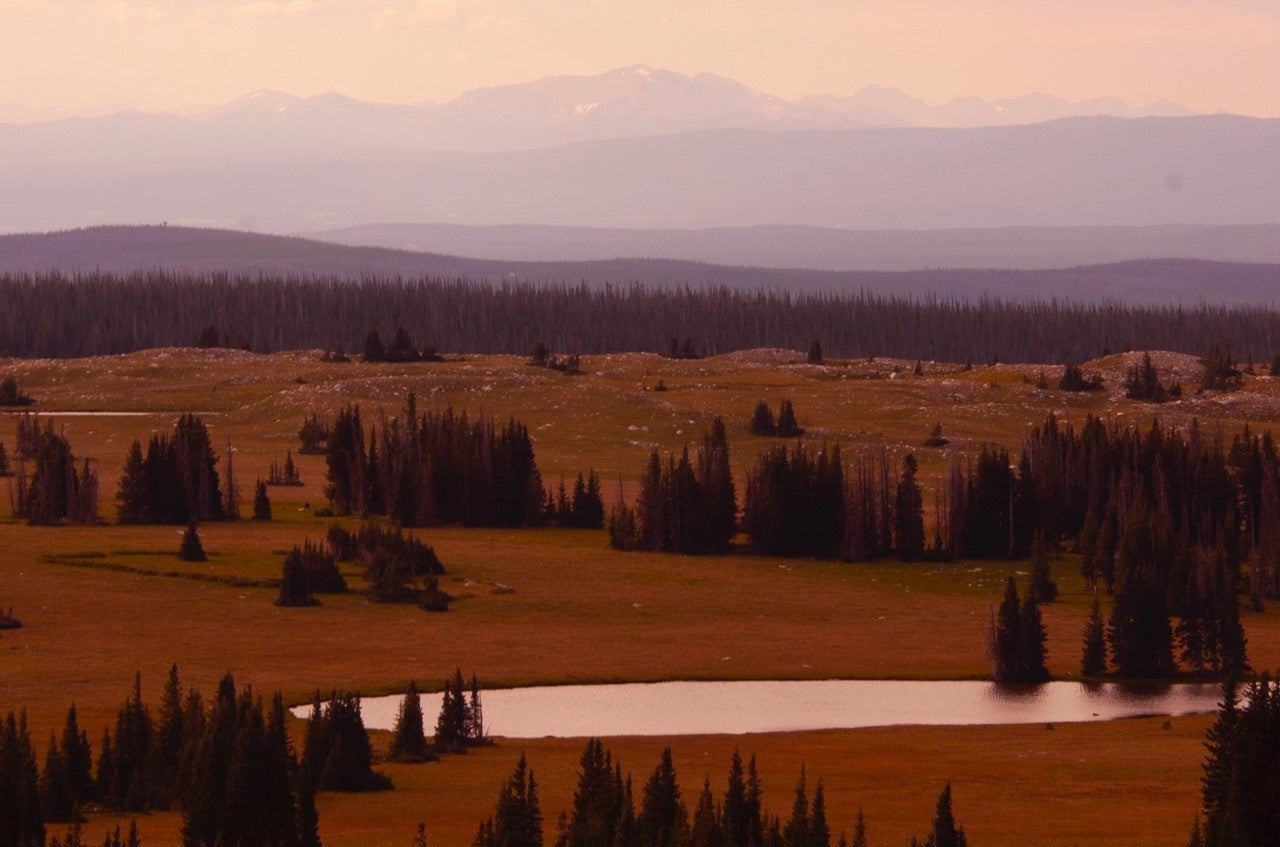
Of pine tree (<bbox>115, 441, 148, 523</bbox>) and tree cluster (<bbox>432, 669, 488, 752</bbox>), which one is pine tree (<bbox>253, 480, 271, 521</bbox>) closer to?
pine tree (<bbox>115, 441, 148, 523</bbox>)

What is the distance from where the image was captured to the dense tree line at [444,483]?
10338cm

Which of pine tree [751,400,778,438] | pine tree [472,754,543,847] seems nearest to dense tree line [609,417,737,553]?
pine tree [751,400,778,438]

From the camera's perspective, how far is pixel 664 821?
38875mm

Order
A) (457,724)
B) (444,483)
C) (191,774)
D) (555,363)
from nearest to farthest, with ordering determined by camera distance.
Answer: (191,774) → (457,724) → (444,483) → (555,363)

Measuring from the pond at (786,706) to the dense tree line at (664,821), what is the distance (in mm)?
16067

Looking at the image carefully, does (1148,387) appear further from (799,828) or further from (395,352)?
(799,828)

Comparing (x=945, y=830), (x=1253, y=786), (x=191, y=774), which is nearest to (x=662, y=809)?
(x=945, y=830)

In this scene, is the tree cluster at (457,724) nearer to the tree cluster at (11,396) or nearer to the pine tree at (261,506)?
the pine tree at (261,506)

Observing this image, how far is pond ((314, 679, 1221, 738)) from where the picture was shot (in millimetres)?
57250

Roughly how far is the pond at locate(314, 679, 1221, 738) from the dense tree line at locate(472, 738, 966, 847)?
1607 cm

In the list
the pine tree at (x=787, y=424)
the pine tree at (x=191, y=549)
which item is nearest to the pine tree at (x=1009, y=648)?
the pine tree at (x=191, y=549)

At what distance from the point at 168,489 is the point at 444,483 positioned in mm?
13696

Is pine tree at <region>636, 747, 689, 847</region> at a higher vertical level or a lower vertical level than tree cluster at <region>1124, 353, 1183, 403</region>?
lower

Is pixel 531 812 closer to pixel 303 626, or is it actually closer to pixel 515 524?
pixel 303 626
